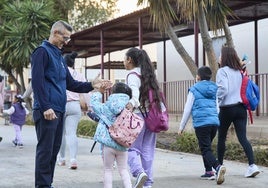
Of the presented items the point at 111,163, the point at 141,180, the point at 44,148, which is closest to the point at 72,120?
the point at 141,180

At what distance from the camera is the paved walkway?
24.8 ft

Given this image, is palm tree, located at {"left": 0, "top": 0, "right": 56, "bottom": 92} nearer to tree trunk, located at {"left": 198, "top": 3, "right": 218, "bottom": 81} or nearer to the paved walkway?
the paved walkway

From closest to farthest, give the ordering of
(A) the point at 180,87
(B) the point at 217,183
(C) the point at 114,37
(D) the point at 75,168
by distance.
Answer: (B) the point at 217,183
(D) the point at 75,168
(A) the point at 180,87
(C) the point at 114,37

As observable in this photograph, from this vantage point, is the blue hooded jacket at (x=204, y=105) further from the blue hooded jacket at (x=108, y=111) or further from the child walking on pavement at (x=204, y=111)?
the blue hooded jacket at (x=108, y=111)

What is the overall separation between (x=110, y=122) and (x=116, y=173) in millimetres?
2488

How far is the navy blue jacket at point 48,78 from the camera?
5605mm

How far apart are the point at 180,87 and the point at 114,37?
16.1ft

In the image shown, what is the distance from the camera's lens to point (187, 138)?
458 inches

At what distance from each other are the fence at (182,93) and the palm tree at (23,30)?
7.37 meters

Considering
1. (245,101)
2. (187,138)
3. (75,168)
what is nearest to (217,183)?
(245,101)

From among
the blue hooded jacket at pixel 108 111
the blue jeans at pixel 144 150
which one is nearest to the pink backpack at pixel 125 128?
the blue hooded jacket at pixel 108 111

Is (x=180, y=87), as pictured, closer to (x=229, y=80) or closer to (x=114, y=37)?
(x=114, y=37)

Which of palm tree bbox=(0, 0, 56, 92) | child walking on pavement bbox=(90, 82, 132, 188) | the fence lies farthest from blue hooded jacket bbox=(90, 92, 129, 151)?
palm tree bbox=(0, 0, 56, 92)

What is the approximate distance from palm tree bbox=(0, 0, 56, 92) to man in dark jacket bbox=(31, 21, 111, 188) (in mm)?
17502
